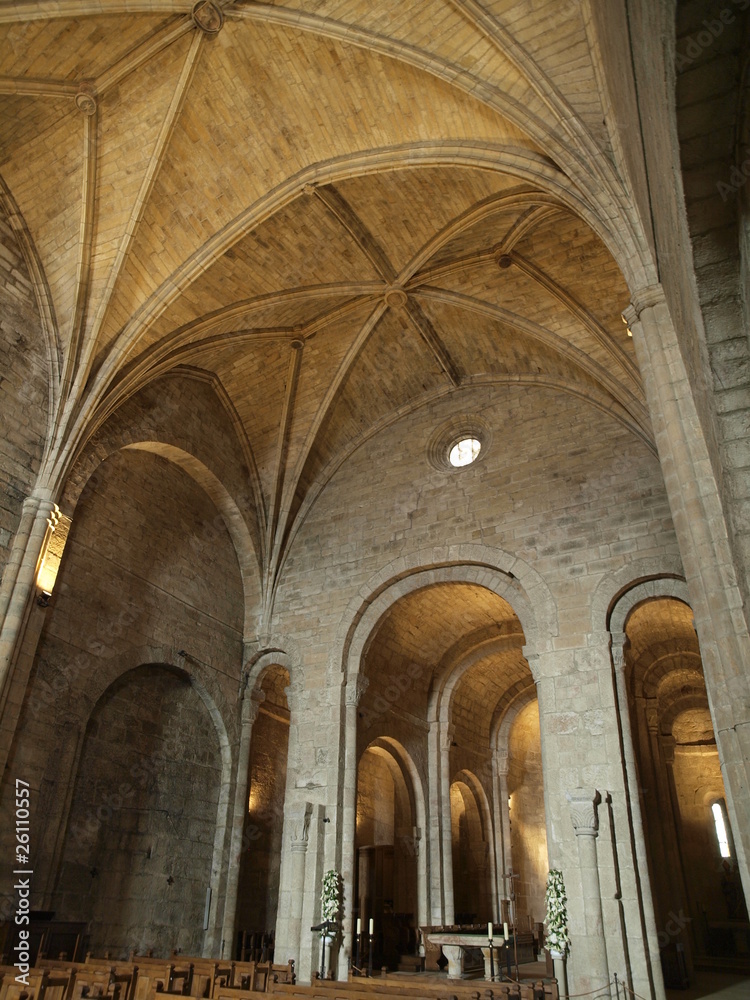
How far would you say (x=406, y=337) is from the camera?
1552 centimetres

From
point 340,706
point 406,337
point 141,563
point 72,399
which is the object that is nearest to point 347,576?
point 340,706

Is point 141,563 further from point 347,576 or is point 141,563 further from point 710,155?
point 710,155

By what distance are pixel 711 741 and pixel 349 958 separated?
12.6 meters

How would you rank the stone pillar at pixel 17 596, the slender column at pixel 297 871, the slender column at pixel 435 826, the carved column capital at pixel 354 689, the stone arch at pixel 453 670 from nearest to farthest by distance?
the stone pillar at pixel 17 596 < the slender column at pixel 297 871 < the carved column capital at pixel 354 689 < the slender column at pixel 435 826 < the stone arch at pixel 453 670

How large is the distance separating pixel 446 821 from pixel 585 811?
19.7 feet

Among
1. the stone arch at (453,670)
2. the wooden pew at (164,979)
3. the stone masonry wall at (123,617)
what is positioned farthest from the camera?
the stone arch at (453,670)

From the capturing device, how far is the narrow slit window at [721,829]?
19.6 metres

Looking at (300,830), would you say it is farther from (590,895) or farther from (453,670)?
(453,670)

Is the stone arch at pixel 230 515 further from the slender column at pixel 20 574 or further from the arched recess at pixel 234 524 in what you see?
the slender column at pixel 20 574

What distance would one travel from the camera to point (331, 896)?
1207 cm

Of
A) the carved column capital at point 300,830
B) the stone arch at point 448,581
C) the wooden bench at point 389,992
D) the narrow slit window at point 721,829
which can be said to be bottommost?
the wooden bench at point 389,992

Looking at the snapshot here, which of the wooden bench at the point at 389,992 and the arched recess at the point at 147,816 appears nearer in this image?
the wooden bench at the point at 389,992

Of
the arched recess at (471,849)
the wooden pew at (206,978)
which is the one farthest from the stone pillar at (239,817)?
the wooden pew at (206,978)

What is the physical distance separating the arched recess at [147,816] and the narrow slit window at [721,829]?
44.8 ft
